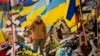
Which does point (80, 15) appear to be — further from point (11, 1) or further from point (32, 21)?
point (11, 1)

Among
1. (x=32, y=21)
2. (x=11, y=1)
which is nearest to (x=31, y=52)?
(x=32, y=21)

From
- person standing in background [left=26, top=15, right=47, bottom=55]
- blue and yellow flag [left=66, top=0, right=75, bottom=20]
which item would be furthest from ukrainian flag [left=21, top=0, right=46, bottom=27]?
blue and yellow flag [left=66, top=0, right=75, bottom=20]

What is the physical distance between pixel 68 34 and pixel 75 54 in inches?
7.7

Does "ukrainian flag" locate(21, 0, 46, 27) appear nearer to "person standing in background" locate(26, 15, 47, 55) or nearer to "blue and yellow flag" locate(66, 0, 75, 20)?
"person standing in background" locate(26, 15, 47, 55)

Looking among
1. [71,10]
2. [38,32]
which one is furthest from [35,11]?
[71,10]

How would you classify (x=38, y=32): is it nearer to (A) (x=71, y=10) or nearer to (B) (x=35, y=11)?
(B) (x=35, y=11)

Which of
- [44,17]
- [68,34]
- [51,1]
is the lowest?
[68,34]

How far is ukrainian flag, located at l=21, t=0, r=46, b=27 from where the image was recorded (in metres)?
2.16

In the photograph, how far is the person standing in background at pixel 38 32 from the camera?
2.16 meters

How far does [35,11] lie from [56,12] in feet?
0.61

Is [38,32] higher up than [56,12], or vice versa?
[56,12]

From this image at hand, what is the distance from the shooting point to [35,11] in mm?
2170

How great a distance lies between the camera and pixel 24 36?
7.10 feet

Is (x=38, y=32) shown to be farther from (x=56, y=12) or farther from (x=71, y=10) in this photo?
(x=71, y=10)
